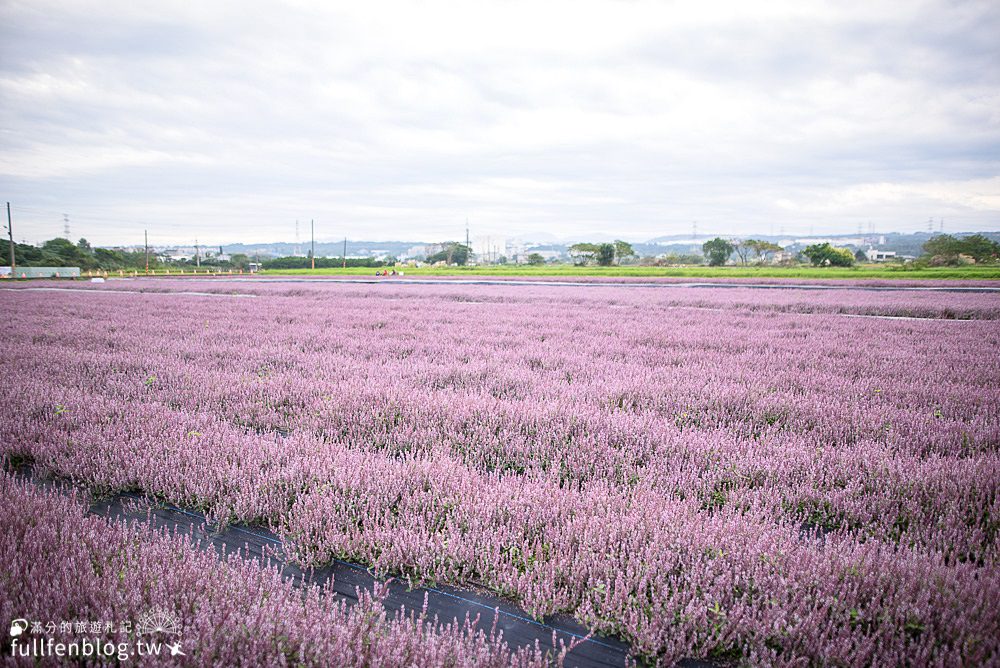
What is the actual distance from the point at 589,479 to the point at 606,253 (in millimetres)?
84610

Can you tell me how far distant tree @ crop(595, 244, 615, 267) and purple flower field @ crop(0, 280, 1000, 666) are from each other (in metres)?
79.1

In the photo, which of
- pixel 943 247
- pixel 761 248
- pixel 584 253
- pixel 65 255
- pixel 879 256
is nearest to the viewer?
pixel 943 247

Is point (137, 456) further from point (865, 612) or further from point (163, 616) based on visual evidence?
point (865, 612)

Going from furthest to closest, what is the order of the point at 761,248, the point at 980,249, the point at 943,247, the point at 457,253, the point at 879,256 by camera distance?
the point at 457,253 < the point at 879,256 < the point at 761,248 < the point at 943,247 < the point at 980,249

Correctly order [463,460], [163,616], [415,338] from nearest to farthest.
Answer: [163,616] → [463,460] → [415,338]

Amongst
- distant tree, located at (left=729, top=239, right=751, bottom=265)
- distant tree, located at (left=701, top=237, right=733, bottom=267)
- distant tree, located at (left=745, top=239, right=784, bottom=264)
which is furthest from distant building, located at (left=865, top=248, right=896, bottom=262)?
distant tree, located at (left=701, top=237, right=733, bottom=267)

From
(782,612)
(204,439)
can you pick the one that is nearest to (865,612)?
(782,612)

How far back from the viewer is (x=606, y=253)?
8444cm

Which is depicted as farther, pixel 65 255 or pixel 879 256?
pixel 879 256

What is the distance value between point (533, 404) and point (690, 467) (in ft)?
5.31

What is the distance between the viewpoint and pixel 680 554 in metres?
2.26

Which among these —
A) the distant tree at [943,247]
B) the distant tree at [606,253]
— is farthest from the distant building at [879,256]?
the distant tree at [606,253]

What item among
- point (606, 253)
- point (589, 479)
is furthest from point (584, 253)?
point (589, 479)

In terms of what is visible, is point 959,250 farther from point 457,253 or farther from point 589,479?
point 457,253
